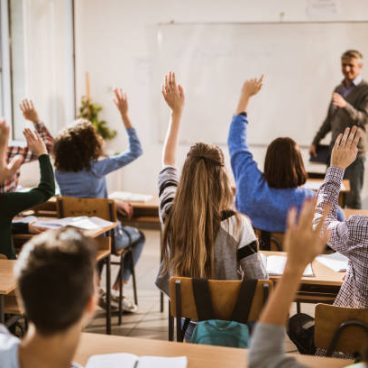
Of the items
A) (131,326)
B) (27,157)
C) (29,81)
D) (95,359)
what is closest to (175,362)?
(95,359)

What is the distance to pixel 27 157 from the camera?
4.21 meters

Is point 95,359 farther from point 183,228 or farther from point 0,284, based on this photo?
point 0,284

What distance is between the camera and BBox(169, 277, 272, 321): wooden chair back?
1.84 m

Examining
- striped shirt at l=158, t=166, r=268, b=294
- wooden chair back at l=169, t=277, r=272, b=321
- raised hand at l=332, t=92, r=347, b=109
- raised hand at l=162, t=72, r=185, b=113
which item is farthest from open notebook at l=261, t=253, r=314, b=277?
raised hand at l=332, t=92, r=347, b=109

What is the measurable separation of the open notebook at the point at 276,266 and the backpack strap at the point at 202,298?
61cm

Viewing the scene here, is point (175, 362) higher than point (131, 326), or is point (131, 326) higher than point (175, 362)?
point (175, 362)

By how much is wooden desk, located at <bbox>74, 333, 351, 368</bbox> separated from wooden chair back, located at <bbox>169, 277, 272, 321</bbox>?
0.25 metres

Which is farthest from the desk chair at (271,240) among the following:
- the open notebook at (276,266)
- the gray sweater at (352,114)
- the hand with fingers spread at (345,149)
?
the gray sweater at (352,114)

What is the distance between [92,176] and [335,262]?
5.95ft

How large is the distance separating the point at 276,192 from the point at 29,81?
11.2ft

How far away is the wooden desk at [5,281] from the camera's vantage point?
216 centimetres

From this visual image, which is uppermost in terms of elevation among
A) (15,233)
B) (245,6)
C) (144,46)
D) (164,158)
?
(245,6)

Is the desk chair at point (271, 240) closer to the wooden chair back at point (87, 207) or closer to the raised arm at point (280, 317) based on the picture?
the wooden chair back at point (87, 207)

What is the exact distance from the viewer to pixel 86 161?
3713mm
